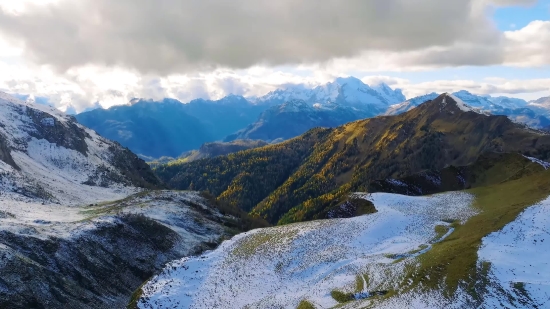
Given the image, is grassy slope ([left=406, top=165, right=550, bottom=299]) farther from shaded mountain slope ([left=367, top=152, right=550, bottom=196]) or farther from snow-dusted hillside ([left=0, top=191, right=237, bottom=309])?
snow-dusted hillside ([left=0, top=191, right=237, bottom=309])

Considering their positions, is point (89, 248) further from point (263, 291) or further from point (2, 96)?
point (2, 96)

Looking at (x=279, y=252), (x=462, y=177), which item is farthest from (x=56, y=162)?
(x=462, y=177)

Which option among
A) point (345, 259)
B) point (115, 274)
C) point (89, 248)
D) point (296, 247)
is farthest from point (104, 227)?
point (345, 259)

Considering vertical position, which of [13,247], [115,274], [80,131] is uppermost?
[80,131]

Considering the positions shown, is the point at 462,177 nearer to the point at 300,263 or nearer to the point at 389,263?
the point at 389,263

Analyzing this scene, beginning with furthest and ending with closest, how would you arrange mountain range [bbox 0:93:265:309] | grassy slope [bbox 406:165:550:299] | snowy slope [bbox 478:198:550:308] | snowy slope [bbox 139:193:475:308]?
mountain range [bbox 0:93:265:309] < snowy slope [bbox 139:193:475:308] < grassy slope [bbox 406:165:550:299] < snowy slope [bbox 478:198:550:308]

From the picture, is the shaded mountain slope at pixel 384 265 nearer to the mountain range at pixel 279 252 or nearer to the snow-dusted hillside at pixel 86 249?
the mountain range at pixel 279 252

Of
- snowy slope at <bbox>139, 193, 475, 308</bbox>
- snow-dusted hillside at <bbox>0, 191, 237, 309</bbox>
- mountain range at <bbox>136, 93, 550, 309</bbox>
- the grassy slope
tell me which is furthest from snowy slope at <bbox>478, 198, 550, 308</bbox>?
snow-dusted hillside at <bbox>0, 191, 237, 309</bbox>
